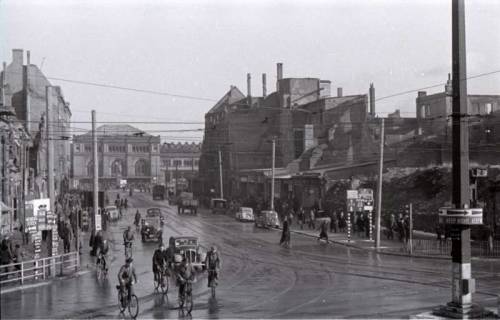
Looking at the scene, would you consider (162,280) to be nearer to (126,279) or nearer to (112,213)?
(126,279)

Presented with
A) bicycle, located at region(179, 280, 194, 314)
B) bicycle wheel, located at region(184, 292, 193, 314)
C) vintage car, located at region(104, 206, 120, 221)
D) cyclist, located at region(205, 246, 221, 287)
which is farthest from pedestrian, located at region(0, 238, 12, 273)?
vintage car, located at region(104, 206, 120, 221)

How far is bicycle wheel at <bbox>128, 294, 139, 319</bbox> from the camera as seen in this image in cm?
1664

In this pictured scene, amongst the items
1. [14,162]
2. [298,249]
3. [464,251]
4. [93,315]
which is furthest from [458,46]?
[14,162]

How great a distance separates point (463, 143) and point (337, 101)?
2307 inches

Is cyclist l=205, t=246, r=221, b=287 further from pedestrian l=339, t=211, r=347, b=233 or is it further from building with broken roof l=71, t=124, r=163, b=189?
building with broken roof l=71, t=124, r=163, b=189

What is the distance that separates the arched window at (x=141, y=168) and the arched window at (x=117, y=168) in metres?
3.36

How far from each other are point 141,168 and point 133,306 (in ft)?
412

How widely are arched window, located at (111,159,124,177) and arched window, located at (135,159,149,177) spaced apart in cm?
336

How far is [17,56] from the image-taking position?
67.9m

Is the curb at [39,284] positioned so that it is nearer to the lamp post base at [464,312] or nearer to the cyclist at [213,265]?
the cyclist at [213,265]

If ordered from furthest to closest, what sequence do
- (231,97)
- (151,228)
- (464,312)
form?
(231,97)
(151,228)
(464,312)

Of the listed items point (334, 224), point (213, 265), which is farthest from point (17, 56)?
point (213, 265)

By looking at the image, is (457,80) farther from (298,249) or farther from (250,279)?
(298,249)

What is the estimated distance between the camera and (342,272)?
25453 mm
